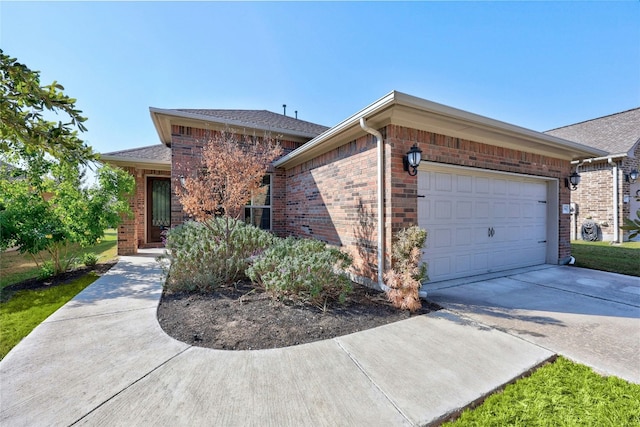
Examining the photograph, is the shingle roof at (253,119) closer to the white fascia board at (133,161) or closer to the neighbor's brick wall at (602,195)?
the white fascia board at (133,161)

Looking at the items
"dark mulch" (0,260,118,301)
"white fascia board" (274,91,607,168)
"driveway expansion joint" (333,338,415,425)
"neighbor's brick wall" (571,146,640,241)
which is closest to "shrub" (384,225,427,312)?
"driveway expansion joint" (333,338,415,425)

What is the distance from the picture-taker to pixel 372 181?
4.59m

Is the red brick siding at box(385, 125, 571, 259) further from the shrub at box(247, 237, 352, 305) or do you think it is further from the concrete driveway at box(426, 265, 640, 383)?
A: the concrete driveway at box(426, 265, 640, 383)

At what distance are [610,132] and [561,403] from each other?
16.8m

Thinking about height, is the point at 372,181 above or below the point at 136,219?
above

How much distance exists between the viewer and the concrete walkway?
180 centimetres

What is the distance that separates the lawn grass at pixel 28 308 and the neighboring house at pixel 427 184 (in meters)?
2.72

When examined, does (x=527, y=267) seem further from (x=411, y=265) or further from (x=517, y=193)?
(x=411, y=265)

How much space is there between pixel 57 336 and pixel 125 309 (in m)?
0.81

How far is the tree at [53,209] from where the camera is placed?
5044 mm

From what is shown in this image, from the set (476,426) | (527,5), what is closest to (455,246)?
(476,426)

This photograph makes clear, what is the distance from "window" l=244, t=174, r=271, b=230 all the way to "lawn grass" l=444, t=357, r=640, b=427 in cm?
710

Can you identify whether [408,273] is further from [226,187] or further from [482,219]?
[226,187]

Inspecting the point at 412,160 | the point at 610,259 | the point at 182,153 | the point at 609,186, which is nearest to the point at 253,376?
the point at 412,160
